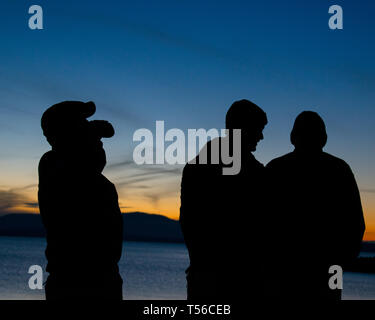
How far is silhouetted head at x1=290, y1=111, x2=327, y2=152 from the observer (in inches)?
138

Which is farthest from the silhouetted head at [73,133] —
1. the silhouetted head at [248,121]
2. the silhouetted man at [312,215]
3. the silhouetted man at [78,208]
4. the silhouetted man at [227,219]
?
the silhouetted man at [312,215]

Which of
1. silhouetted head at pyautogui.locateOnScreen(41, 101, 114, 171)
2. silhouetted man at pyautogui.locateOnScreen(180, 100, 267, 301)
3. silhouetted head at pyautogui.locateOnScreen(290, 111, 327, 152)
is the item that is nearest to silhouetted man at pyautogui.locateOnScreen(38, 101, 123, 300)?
silhouetted head at pyautogui.locateOnScreen(41, 101, 114, 171)

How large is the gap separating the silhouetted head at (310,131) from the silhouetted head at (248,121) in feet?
0.94

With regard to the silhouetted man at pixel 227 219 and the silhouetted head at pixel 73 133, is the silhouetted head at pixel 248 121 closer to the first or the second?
the silhouetted man at pixel 227 219

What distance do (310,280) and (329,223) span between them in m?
0.40

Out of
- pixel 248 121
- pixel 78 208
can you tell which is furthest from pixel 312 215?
pixel 78 208

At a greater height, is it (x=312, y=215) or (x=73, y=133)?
(x=73, y=133)

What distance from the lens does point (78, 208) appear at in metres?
3.23

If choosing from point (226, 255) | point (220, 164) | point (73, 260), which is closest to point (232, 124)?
point (220, 164)

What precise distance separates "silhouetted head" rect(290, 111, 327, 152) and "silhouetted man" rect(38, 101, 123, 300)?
1.26 metres

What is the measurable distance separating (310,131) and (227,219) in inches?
32.2

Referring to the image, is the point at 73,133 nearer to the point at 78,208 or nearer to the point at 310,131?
the point at 78,208

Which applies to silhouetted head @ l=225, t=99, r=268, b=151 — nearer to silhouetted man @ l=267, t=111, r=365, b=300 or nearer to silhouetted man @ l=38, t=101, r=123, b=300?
silhouetted man @ l=267, t=111, r=365, b=300
